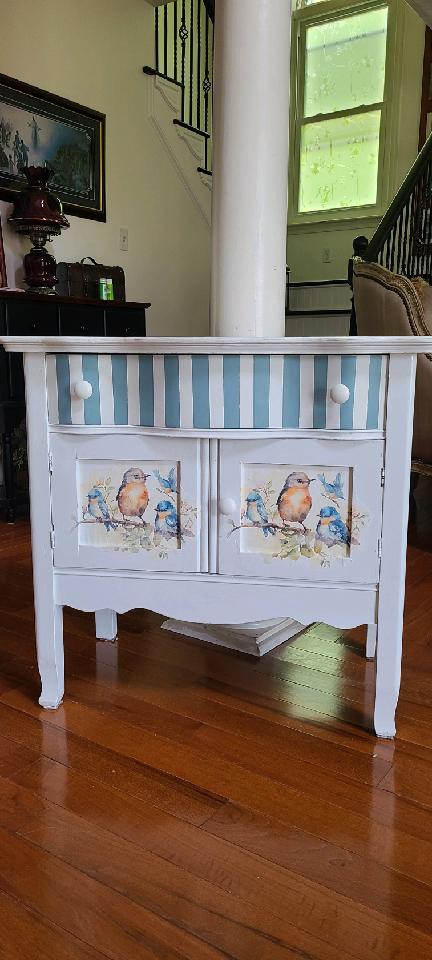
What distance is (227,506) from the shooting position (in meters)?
1.38

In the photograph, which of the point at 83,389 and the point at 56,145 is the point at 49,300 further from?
the point at 83,389

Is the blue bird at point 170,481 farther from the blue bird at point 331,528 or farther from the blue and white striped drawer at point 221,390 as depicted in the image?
the blue bird at point 331,528

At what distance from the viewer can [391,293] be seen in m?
2.98

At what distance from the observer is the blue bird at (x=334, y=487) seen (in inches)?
53.6

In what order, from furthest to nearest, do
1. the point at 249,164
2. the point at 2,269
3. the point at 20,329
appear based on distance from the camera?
the point at 2,269, the point at 20,329, the point at 249,164

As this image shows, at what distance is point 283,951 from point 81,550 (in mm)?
805

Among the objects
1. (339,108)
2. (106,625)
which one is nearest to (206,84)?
(339,108)

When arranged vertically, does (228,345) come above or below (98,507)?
above

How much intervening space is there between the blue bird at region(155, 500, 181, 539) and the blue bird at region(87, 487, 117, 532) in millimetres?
93

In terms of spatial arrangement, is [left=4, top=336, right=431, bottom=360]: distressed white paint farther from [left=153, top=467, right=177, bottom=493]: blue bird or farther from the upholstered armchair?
the upholstered armchair

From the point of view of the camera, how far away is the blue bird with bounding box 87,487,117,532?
1.44 metres

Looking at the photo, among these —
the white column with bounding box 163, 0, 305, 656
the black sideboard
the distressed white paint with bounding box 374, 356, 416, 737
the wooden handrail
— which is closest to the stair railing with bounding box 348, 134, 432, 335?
the wooden handrail

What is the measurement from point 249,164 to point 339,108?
15.1 feet

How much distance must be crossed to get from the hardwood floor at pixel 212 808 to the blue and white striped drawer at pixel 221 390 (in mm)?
622
